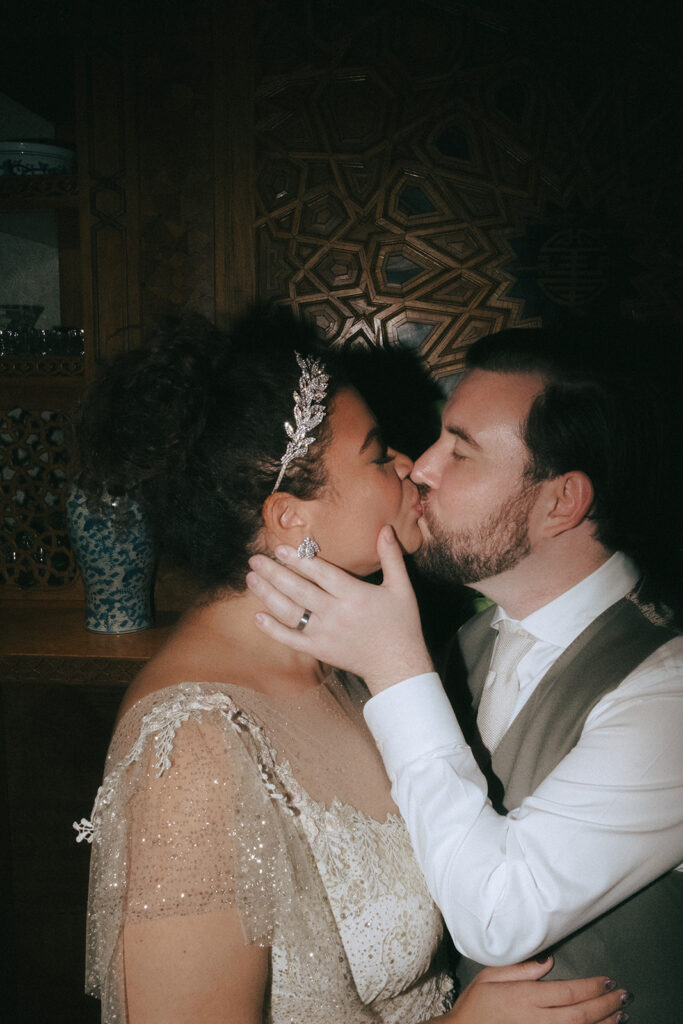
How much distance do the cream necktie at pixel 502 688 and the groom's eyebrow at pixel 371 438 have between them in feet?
1.40

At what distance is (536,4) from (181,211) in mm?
1029

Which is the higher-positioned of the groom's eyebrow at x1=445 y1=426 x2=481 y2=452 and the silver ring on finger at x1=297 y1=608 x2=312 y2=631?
the groom's eyebrow at x1=445 y1=426 x2=481 y2=452

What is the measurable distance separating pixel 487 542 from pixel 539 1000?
681 millimetres

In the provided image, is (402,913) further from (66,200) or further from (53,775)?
(66,200)

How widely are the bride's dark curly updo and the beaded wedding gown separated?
0.29 meters

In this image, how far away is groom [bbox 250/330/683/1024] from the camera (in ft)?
3.22

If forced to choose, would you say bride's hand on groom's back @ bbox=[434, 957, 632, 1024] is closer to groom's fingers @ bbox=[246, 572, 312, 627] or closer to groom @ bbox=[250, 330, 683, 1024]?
groom @ bbox=[250, 330, 683, 1024]

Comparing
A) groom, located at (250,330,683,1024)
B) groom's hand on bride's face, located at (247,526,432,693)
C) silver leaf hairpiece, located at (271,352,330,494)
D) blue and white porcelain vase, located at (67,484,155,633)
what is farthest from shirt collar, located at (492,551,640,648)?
blue and white porcelain vase, located at (67,484,155,633)

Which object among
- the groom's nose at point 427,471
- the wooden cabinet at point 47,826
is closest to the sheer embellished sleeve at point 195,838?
the groom's nose at point 427,471

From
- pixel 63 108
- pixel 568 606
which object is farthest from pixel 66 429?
pixel 568 606

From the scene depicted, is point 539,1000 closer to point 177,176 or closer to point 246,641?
point 246,641

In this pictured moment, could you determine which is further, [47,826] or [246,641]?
[47,826]

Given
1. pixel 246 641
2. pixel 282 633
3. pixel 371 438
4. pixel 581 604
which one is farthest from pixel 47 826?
pixel 581 604

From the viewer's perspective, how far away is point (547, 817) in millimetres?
992
